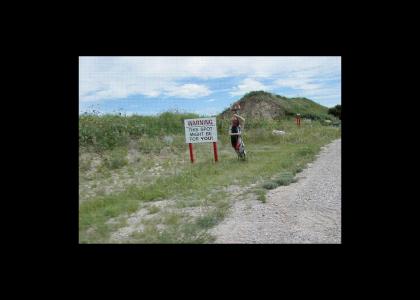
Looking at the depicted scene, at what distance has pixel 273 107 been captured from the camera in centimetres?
2739

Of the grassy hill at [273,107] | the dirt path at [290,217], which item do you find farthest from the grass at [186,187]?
the grassy hill at [273,107]

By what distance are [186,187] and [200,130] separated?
3152 mm

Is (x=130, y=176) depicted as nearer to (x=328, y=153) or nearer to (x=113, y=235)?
(x=113, y=235)

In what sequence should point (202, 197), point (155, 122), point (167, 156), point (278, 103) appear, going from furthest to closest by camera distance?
point (278, 103), point (155, 122), point (167, 156), point (202, 197)

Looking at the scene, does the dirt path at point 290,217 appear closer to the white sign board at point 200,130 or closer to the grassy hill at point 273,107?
the white sign board at point 200,130

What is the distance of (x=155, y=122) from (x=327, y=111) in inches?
816

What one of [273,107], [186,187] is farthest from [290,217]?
[273,107]

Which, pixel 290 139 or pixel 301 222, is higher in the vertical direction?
pixel 290 139

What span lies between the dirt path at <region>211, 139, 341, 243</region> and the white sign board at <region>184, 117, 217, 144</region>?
3.34 m

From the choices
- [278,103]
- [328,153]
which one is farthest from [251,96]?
[328,153]

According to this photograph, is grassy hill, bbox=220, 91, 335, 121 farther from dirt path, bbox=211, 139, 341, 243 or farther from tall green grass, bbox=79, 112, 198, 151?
dirt path, bbox=211, 139, 341, 243

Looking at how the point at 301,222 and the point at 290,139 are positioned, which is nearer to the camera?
the point at 301,222

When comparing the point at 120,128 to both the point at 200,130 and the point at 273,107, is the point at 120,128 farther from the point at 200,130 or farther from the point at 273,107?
the point at 273,107

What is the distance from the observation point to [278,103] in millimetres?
27891
